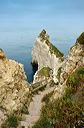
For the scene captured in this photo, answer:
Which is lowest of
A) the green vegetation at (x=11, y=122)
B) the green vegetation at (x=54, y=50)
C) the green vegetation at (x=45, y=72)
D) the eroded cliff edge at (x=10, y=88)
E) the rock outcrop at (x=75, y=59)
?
the green vegetation at (x=11, y=122)

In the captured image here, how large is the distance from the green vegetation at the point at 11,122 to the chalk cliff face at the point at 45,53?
139 ft

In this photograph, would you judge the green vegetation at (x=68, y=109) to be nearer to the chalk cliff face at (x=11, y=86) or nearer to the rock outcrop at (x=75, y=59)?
the chalk cliff face at (x=11, y=86)

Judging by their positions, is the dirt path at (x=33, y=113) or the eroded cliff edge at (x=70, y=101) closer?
the eroded cliff edge at (x=70, y=101)

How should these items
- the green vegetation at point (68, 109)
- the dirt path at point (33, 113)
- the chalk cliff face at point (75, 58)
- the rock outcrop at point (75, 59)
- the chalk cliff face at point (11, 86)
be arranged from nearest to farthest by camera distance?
the green vegetation at point (68, 109)
the dirt path at point (33, 113)
the chalk cliff face at point (11, 86)
the rock outcrop at point (75, 59)
the chalk cliff face at point (75, 58)

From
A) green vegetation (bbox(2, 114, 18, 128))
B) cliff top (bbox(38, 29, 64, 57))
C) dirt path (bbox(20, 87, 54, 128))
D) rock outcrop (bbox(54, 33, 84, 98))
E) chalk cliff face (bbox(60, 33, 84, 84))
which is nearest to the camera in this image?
green vegetation (bbox(2, 114, 18, 128))

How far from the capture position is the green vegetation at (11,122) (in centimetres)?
3281

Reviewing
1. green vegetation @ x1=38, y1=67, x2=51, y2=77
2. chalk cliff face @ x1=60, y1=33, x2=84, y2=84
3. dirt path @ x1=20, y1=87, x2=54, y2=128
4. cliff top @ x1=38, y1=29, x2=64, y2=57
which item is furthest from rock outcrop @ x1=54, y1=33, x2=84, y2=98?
cliff top @ x1=38, y1=29, x2=64, y2=57

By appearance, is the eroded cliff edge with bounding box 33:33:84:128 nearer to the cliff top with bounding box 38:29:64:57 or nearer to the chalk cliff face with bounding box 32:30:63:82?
the chalk cliff face with bounding box 32:30:63:82

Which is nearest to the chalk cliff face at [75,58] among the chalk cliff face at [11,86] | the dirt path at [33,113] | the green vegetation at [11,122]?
the dirt path at [33,113]

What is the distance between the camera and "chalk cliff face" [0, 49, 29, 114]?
36316 mm

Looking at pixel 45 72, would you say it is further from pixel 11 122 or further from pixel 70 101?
pixel 70 101

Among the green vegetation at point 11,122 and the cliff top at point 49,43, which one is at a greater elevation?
the cliff top at point 49,43

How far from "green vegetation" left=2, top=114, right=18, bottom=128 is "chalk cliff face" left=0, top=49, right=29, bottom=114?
53.9 inches

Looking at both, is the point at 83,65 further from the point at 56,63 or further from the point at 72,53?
the point at 56,63
